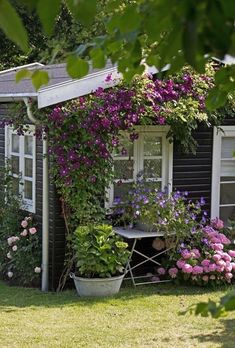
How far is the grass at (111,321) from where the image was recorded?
6109 mm

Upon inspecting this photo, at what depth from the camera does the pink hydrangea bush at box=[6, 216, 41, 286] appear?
8781 mm

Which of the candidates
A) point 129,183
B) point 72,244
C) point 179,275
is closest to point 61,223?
point 72,244

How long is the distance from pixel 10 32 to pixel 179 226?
7.30 metres

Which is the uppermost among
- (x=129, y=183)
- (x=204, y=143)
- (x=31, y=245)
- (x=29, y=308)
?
(x=204, y=143)

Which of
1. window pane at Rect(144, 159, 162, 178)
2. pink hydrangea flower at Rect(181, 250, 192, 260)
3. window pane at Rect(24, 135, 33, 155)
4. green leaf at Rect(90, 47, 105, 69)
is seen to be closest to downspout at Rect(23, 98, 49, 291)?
window pane at Rect(24, 135, 33, 155)

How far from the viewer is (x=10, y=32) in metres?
1.28

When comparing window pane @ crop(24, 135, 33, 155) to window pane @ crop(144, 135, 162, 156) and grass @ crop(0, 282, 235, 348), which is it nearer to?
window pane @ crop(144, 135, 162, 156)

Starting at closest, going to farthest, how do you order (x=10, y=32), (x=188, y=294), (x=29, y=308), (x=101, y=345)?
(x=10, y=32) < (x=101, y=345) < (x=29, y=308) < (x=188, y=294)

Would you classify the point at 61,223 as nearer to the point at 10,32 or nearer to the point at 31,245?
the point at 31,245

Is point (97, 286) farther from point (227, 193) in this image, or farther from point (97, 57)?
point (97, 57)

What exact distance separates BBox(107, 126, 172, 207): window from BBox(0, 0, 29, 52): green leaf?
7381mm

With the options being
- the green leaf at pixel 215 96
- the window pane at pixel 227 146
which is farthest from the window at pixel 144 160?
the green leaf at pixel 215 96

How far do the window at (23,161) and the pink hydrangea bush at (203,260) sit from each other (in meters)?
2.36

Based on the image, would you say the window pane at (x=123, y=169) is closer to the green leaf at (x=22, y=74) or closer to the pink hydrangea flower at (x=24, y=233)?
the pink hydrangea flower at (x=24, y=233)
